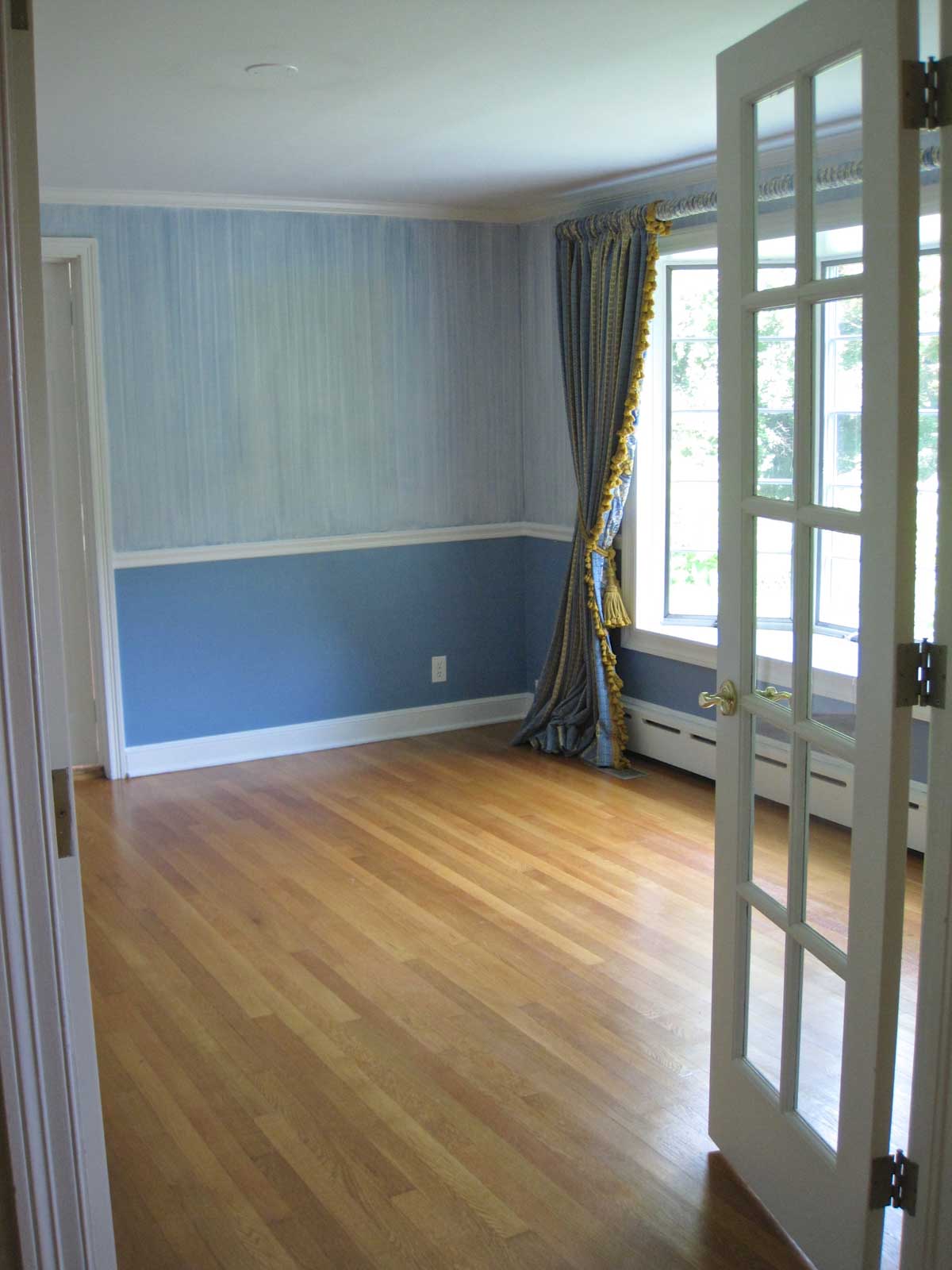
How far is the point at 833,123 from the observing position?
2.05m

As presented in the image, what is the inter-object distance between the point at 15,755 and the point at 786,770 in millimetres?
1334

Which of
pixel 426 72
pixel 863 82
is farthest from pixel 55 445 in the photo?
pixel 863 82

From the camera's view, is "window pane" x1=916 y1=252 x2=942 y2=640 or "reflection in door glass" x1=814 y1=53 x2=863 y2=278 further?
"window pane" x1=916 y1=252 x2=942 y2=640

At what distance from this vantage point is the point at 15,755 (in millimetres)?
1407

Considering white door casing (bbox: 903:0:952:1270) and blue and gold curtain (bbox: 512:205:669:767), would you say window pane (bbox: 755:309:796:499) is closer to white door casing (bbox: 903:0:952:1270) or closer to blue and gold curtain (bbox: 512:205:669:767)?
white door casing (bbox: 903:0:952:1270)

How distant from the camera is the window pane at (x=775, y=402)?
2125 mm

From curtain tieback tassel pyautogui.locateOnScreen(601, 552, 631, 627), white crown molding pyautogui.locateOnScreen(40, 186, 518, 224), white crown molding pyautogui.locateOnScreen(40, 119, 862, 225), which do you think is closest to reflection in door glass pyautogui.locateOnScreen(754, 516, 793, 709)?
white crown molding pyautogui.locateOnScreen(40, 119, 862, 225)

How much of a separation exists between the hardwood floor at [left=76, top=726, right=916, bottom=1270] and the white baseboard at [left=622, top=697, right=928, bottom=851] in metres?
0.11

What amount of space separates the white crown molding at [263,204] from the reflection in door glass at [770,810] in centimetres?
393

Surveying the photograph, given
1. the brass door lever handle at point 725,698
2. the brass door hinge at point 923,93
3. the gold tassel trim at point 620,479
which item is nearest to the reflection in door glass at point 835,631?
the brass door lever handle at point 725,698

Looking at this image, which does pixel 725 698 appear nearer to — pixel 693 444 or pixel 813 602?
pixel 813 602

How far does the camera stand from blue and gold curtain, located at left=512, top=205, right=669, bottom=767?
518cm

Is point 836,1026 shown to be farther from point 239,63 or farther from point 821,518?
point 239,63

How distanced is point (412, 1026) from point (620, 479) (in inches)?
112
